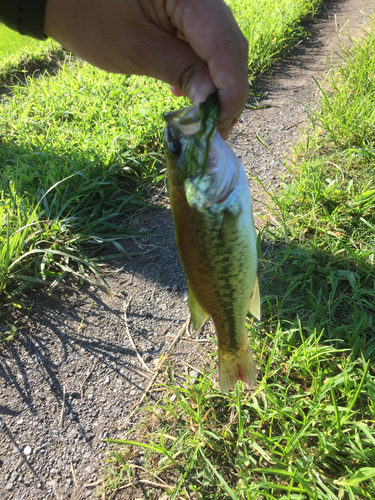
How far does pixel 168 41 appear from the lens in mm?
1981

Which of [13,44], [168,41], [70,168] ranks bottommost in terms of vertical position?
[13,44]

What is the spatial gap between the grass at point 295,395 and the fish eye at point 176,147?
1287 mm

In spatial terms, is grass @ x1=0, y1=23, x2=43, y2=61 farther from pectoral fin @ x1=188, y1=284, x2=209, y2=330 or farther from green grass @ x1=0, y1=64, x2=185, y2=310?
pectoral fin @ x1=188, y1=284, x2=209, y2=330

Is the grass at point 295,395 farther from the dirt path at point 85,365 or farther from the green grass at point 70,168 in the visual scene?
the green grass at point 70,168

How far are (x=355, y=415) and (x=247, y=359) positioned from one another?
26.6 inches

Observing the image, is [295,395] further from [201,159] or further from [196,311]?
[201,159]

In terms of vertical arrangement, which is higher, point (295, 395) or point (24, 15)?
point (24, 15)

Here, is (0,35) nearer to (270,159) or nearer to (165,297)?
(270,159)

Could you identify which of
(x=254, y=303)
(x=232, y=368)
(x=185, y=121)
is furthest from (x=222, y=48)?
(x=232, y=368)

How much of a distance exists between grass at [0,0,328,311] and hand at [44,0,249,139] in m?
1.45

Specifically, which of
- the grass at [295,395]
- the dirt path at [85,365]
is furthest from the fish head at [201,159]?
the dirt path at [85,365]

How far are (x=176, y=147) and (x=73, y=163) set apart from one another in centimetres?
259

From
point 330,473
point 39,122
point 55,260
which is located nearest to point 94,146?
point 39,122

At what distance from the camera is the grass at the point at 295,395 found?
171 centimetres
